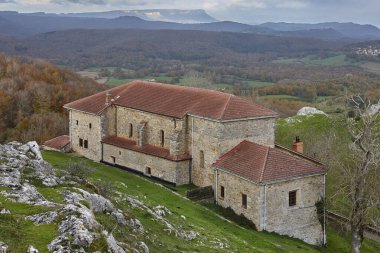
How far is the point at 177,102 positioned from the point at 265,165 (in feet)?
39.6

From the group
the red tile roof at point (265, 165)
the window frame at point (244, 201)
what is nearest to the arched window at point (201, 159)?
the red tile roof at point (265, 165)

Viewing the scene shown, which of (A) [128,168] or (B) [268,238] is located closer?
(B) [268,238]

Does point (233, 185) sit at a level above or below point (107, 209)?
below

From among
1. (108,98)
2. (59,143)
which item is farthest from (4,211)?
(59,143)

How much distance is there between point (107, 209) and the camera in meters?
17.7

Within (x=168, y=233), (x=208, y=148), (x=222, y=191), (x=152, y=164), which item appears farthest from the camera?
(x=152, y=164)

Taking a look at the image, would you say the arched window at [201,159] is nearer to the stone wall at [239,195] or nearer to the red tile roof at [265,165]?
the red tile roof at [265,165]

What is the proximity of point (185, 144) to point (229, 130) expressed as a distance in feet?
16.2

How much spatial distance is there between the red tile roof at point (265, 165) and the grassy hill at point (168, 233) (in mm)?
3429

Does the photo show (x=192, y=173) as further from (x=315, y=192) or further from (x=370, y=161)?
(x=370, y=161)

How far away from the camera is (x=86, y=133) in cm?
4653

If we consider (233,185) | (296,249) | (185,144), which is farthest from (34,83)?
(296,249)

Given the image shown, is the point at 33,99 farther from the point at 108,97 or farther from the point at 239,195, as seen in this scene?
the point at 239,195

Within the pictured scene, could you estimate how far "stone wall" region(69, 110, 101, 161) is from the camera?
148 ft
